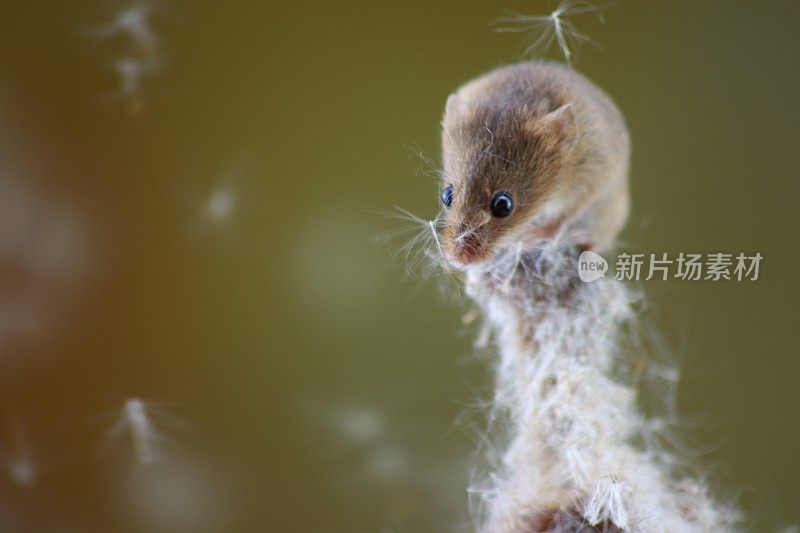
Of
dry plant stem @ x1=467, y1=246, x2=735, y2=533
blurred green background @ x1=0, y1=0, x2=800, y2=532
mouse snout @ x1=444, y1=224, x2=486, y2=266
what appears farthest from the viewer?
blurred green background @ x1=0, y1=0, x2=800, y2=532

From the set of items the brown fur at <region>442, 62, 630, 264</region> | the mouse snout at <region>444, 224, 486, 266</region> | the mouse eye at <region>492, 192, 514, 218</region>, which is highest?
the brown fur at <region>442, 62, 630, 264</region>

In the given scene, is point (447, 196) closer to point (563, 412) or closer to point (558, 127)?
point (558, 127)

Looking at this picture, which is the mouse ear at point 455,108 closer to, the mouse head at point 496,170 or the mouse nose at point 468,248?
the mouse head at point 496,170

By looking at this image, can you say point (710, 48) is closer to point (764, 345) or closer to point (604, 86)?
point (604, 86)

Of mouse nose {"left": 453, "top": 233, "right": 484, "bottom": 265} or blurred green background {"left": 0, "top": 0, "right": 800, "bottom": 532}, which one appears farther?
blurred green background {"left": 0, "top": 0, "right": 800, "bottom": 532}

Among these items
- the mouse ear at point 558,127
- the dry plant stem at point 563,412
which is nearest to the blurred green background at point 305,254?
the dry plant stem at point 563,412

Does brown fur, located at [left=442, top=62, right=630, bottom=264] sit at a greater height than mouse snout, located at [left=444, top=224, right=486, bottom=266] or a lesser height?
greater

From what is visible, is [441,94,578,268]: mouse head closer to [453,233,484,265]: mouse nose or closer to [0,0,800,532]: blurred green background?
[453,233,484,265]: mouse nose

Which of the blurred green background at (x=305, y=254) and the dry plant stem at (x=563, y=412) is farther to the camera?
the blurred green background at (x=305, y=254)

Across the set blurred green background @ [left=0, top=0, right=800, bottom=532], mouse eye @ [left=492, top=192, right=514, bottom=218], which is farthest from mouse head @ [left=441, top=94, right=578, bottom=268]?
blurred green background @ [left=0, top=0, right=800, bottom=532]
